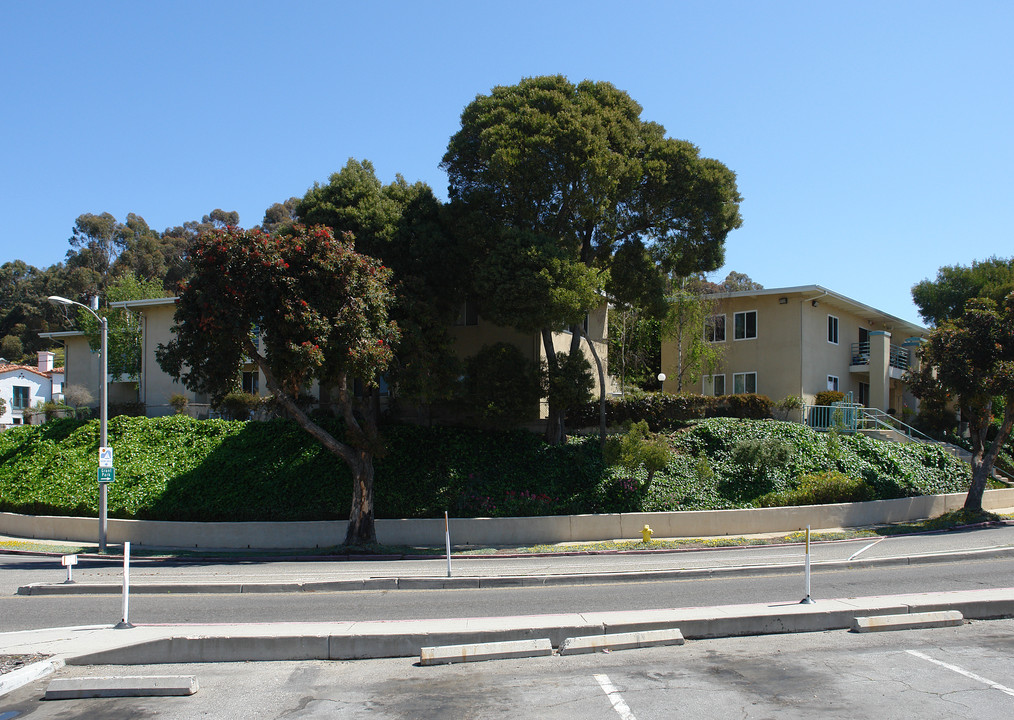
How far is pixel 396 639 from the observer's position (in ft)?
29.0

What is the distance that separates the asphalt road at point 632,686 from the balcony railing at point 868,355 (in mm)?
29302

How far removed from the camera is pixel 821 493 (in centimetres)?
2353

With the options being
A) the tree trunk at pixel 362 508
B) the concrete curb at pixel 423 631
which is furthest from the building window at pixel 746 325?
the concrete curb at pixel 423 631

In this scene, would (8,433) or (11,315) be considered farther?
(11,315)

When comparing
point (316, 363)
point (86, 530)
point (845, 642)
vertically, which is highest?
point (316, 363)

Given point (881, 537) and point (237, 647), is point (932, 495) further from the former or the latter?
point (237, 647)

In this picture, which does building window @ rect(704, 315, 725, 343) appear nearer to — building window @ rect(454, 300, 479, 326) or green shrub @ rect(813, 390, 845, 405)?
green shrub @ rect(813, 390, 845, 405)

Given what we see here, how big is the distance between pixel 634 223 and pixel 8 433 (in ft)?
85.8

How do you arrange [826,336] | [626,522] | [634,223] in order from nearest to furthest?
[626,522] → [634,223] → [826,336]

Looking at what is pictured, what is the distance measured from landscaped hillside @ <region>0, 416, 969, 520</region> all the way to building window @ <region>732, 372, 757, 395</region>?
20.3 feet

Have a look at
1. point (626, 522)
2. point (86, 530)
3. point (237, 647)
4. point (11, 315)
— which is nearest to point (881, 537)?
point (626, 522)

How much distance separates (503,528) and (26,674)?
565 inches

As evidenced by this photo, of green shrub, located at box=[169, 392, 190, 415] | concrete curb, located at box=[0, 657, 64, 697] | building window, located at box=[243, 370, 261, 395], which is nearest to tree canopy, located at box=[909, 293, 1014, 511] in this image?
concrete curb, located at box=[0, 657, 64, 697]

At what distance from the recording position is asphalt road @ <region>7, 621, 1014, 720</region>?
6867 mm
